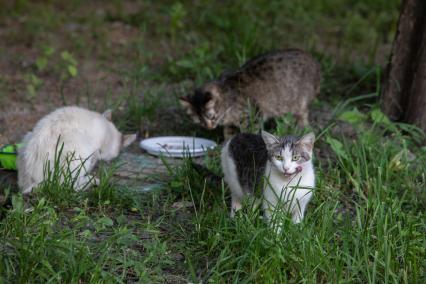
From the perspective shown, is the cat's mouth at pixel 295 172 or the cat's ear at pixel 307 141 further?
the cat's ear at pixel 307 141

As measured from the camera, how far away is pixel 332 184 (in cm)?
524

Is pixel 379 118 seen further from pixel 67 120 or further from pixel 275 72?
pixel 67 120

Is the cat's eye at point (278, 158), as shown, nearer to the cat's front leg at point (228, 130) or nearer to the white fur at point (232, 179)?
the white fur at point (232, 179)

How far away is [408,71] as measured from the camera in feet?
21.2

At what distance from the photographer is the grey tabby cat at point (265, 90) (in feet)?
20.6

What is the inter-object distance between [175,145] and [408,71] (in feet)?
7.76

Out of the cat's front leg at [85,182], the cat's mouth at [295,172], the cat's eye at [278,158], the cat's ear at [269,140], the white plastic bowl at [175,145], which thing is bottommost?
the white plastic bowl at [175,145]

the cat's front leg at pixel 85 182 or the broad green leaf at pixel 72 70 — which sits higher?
the broad green leaf at pixel 72 70

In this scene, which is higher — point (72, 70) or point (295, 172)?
point (295, 172)

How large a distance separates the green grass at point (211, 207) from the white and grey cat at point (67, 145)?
0.21 meters

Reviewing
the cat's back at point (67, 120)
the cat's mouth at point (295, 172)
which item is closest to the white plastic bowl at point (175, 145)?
the cat's back at point (67, 120)

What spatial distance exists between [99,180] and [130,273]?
1174 mm

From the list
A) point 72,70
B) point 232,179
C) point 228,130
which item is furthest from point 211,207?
point 72,70

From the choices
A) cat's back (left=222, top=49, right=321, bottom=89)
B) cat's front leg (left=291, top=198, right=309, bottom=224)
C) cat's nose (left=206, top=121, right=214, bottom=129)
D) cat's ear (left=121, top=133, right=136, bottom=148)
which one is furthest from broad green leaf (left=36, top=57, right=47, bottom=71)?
cat's front leg (left=291, top=198, right=309, bottom=224)
